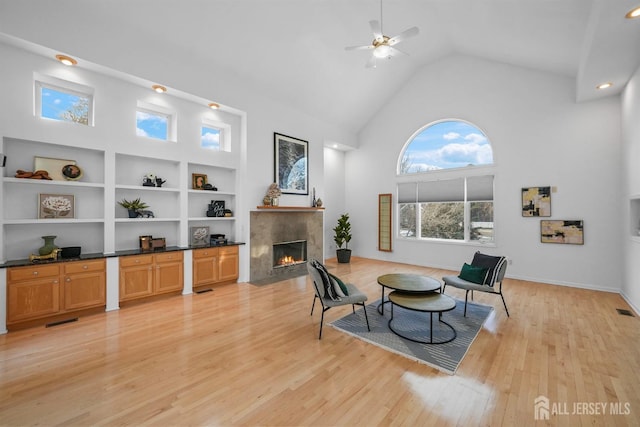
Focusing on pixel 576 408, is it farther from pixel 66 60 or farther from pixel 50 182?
pixel 66 60

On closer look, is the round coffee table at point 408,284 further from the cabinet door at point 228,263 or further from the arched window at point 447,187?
the arched window at point 447,187

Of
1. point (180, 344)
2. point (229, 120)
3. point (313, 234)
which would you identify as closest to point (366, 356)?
point (180, 344)

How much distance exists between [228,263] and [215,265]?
0.26 m

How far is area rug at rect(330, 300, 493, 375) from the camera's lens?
2664mm

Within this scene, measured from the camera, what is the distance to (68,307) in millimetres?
3564

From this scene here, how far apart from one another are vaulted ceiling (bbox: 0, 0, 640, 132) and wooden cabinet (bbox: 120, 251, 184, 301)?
2921mm

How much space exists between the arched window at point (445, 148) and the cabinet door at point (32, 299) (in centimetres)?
735

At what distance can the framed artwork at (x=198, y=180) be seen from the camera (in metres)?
5.16

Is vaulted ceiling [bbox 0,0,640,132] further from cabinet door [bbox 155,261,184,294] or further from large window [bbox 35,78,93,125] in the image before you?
cabinet door [bbox 155,261,184,294]

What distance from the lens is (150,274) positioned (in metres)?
4.30

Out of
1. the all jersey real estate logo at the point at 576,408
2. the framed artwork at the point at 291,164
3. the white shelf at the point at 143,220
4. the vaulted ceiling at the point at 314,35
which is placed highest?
the vaulted ceiling at the point at 314,35

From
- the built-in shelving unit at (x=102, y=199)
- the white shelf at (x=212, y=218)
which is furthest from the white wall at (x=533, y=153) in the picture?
the built-in shelving unit at (x=102, y=199)

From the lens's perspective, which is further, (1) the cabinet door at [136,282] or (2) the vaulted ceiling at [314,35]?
(1) the cabinet door at [136,282]

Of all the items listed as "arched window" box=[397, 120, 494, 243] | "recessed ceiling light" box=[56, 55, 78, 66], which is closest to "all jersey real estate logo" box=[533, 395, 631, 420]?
"arched window" box=[397, 120, 494, 243]
